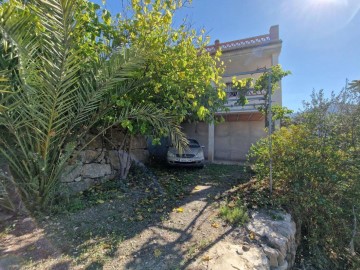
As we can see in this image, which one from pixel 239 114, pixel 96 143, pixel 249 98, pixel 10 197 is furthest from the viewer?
pixel 239 114

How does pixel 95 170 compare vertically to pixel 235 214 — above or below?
above

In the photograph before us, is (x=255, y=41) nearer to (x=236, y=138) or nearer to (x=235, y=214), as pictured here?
(x=236, y=138)

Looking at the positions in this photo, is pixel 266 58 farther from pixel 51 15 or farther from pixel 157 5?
pixel 51 15

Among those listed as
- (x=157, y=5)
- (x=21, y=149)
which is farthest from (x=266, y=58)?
(x=21, y=149)

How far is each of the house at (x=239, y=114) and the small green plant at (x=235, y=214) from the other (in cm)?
640

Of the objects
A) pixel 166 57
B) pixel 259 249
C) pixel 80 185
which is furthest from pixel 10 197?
pixel 259 249

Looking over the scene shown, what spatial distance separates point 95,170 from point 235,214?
3.83 meters

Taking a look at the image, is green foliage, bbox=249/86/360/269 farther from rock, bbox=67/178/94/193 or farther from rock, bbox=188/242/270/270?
rock, bbox=67/178/94/193

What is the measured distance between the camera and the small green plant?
3947mm

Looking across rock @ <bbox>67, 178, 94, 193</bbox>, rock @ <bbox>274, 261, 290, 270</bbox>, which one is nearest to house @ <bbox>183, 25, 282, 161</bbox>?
rock @ <bbox>67, 178, 94, 193</bbox>

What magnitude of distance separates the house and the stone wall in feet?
19.6

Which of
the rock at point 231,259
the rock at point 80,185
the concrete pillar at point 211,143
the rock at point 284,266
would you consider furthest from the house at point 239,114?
the rock at point 231,259

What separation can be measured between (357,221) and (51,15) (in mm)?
6230

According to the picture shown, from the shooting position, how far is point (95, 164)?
5844 mm
